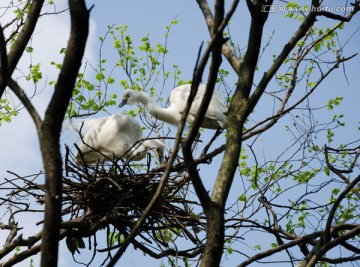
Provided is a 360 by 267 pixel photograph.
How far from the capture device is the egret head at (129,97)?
7961 millimetres

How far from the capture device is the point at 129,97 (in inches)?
314

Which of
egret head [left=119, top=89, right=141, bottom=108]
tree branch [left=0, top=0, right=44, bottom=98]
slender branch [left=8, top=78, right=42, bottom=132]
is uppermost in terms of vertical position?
egret head [left=119, top=89, right=141, bottom=108]

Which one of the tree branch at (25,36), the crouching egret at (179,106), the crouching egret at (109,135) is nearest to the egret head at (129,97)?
the crouching egret at (179,106)

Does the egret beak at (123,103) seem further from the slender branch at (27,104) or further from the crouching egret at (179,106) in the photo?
the slender branch at (27,104)

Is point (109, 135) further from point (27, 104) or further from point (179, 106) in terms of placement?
point (27, 104)

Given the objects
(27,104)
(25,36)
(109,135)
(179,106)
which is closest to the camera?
(27,104)

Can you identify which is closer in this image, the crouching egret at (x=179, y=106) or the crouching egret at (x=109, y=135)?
the crouching egret at (x=109, y=135)

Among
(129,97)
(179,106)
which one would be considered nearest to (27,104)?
(179,106)

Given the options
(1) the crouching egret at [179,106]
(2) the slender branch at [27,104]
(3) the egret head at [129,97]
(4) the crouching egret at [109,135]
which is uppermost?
(3) the egret head at [129,97]

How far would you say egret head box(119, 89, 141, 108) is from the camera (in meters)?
7.96

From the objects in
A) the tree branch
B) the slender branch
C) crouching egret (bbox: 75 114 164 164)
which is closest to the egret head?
crouching egret (bbox: 75 114 164 164)

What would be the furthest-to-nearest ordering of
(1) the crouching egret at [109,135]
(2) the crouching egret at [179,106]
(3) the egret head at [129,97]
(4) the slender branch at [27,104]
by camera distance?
(3) the egret head at [129,97] → (2) the crouching egret at [179,106] → (1) the crouching egret at [109,135] → (4) the slender branch at [27,104]

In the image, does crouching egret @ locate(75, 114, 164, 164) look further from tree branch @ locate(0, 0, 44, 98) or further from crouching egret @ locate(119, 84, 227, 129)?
tree branch @ locate(0, 0, 44, 98)

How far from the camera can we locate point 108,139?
7.58m
